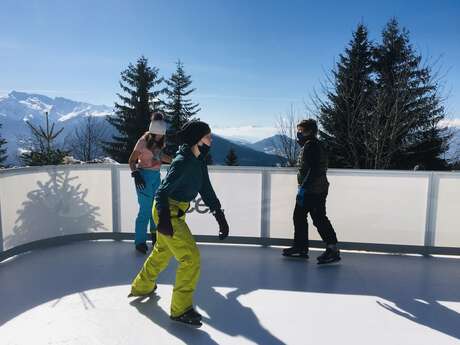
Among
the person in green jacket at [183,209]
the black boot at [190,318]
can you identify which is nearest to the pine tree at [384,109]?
the person in green jacket at [183,209]

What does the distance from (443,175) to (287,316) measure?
9.67ft

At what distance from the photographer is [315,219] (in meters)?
4.18

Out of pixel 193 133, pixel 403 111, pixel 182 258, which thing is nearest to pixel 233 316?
pixel 182 258

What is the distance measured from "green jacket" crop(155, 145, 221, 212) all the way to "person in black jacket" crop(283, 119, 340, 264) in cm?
156

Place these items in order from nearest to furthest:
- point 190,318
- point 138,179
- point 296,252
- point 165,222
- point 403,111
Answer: point 165,222 < point 190,318 < point 138,179 < point 296,252 < point 403,111

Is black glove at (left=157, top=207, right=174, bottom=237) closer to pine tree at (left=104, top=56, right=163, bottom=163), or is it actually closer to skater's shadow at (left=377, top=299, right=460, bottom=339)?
skater's shadow at (left=377, top=299, right=460, bottom=339)

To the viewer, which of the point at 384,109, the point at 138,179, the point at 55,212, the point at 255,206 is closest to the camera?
the point at 138,179

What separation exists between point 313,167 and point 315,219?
639mm

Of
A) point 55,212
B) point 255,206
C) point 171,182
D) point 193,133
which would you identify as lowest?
point 55,212

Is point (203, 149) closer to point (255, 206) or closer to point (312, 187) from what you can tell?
point (312, 187)

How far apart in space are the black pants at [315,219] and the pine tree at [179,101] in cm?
3289

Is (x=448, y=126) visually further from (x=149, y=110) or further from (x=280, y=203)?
(x=149, y=110)

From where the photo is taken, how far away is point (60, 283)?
352cm

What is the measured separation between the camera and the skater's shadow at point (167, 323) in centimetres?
251
